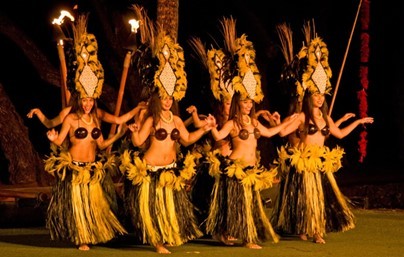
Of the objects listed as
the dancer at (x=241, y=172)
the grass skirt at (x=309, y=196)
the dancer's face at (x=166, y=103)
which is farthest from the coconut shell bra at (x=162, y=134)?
the grass skirt at (x=309, y=196)

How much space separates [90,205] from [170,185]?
61cm

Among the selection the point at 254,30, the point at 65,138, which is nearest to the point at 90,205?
the point at 65,138

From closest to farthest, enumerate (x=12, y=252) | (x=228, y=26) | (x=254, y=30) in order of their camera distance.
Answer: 1. (x=12, y=252)
2. (x=228, y=26)
3. (x=254, y=30)

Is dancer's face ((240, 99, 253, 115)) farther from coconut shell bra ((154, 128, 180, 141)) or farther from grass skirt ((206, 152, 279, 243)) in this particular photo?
coconut shell bra ((154, 128, 180, 141))

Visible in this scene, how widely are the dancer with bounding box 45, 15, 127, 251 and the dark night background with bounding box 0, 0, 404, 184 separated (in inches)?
284

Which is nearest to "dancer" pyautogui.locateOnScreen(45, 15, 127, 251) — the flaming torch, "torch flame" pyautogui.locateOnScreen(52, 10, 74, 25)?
the flaming torch

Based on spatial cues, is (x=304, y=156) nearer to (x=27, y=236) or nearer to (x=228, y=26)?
(x=228, y=26)

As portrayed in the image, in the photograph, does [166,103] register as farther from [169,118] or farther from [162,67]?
[162,67]

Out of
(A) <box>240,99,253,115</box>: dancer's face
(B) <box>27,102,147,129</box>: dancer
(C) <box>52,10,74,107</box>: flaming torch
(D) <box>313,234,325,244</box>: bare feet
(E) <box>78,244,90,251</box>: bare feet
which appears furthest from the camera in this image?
(D) <box>313,234,325,244</box>: bare feet

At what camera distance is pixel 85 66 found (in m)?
8.41

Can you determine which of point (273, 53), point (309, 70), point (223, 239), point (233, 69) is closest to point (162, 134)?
point (233, 69)

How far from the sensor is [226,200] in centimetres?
850

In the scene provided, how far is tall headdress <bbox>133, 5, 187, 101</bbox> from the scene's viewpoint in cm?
835

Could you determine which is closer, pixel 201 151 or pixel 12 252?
pixel 12 252
